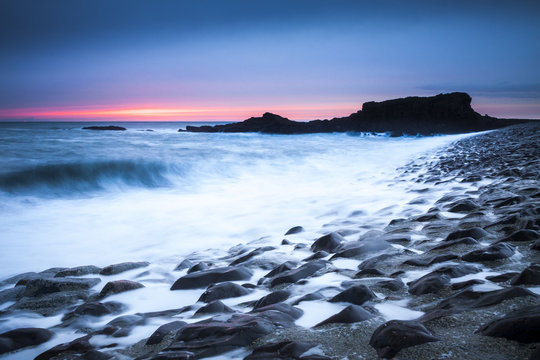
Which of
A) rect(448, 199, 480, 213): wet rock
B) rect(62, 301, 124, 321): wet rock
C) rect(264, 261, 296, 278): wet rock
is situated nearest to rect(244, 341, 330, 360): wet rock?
rect(264, 261, 296, 278): wet rock

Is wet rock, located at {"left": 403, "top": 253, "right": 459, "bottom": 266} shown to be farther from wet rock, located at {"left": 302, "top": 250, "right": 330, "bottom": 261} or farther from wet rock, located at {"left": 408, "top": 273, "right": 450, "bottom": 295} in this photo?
wet rock, located at {"left": 302, "top": 250, "right": 330, "bottom": 261}

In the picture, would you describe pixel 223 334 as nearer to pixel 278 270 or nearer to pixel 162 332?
pixel 162 332

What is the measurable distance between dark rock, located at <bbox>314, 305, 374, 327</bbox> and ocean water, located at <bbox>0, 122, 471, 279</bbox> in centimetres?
186

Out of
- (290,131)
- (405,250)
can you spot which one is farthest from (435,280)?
(290,131)

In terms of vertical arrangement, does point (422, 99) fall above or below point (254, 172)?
above

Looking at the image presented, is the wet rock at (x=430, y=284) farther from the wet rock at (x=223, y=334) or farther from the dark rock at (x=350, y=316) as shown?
the wet rock at (x=223, y=334)

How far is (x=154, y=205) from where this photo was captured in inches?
249

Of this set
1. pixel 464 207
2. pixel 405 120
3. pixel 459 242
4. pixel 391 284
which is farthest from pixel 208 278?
pixel 405 120

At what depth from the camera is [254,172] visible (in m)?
10.8

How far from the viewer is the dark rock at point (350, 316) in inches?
51.1

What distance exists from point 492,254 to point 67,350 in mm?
1931

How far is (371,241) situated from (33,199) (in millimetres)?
6538

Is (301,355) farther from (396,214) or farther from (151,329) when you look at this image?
(396,214)

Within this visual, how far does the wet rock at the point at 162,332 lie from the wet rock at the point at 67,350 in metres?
0.25
